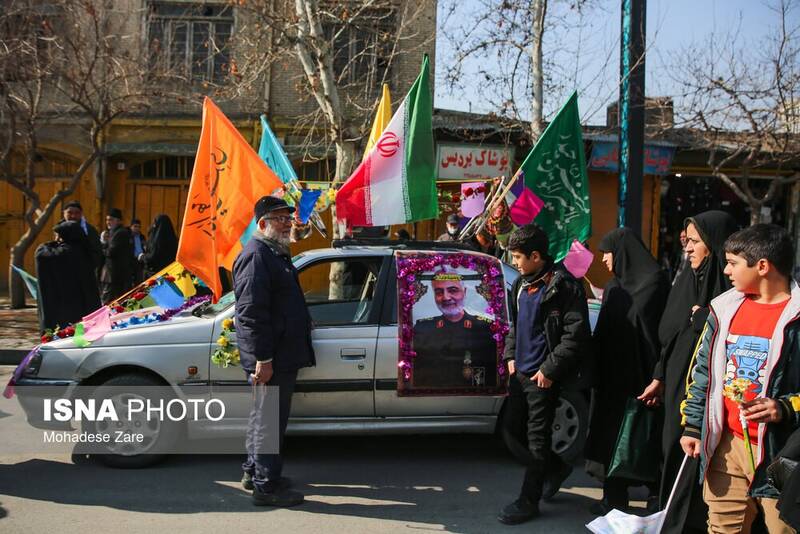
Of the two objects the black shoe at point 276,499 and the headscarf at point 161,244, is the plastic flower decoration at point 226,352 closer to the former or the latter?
the black shoe at point 276,499

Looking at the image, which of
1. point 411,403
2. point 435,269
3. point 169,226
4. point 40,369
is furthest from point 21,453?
point 169,226

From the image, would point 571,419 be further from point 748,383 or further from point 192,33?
point 192,33

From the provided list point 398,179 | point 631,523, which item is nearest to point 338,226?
point 398,179

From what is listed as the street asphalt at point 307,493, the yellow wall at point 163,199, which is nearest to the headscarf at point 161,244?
the street asphalt at point 307,493

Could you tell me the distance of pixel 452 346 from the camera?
17.7 ft

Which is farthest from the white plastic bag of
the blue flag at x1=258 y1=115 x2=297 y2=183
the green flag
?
the blue flag at x1=258 y1=115 x2=297 y2=183

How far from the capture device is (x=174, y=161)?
660 inches

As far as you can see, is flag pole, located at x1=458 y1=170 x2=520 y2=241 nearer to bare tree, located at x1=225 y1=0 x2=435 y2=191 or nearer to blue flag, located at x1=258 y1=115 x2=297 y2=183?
blue flag, located at x1=258 y1=115 x2=297 y2=183

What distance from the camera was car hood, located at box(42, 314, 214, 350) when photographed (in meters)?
5.28

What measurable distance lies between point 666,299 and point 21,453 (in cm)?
478

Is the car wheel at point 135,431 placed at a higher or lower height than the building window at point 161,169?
lower

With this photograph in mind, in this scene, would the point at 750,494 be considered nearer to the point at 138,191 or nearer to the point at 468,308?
the point at 468,308

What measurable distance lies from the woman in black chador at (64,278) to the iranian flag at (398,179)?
3.91 m

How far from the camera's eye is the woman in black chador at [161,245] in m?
10.9
